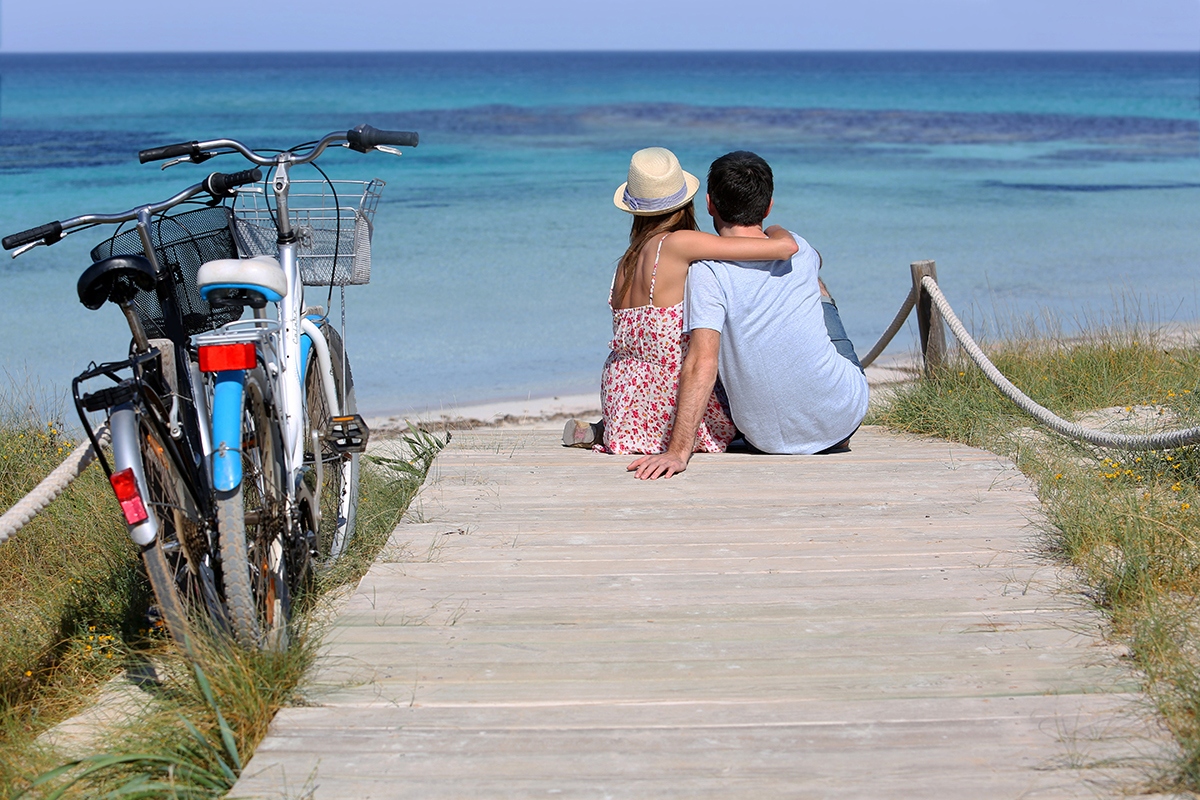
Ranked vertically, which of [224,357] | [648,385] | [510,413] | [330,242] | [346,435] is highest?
[330,242]

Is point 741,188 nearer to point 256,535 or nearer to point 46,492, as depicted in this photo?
point 256,535

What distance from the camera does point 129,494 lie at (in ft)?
8.91

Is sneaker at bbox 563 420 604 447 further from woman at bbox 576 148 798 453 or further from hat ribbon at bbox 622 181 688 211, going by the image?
hat ribbon at bbox 622 181 688 211

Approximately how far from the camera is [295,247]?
385 cm

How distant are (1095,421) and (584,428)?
2.91 metres

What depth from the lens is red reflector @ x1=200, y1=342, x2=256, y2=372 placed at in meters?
2.89

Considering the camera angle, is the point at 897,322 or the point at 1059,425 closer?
the point at 1059,425

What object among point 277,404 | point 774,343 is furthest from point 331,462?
point 774,343

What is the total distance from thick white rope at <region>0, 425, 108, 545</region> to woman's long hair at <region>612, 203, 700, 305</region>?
2383 mm

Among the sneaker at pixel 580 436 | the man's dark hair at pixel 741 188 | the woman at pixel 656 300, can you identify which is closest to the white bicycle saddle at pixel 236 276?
the woman at pixel 656 300

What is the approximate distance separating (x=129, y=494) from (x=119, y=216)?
38.9 inches

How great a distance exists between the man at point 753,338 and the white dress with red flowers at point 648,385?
131 mm

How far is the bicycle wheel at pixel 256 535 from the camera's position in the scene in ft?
9.21

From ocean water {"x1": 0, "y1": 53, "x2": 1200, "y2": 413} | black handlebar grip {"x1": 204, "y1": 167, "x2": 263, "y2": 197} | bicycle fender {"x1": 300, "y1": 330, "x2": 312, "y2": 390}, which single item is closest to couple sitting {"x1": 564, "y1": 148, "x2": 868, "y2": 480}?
bicycle fender {"x1": 300, "y1": 330, "x2": 312, "y2": 390}
